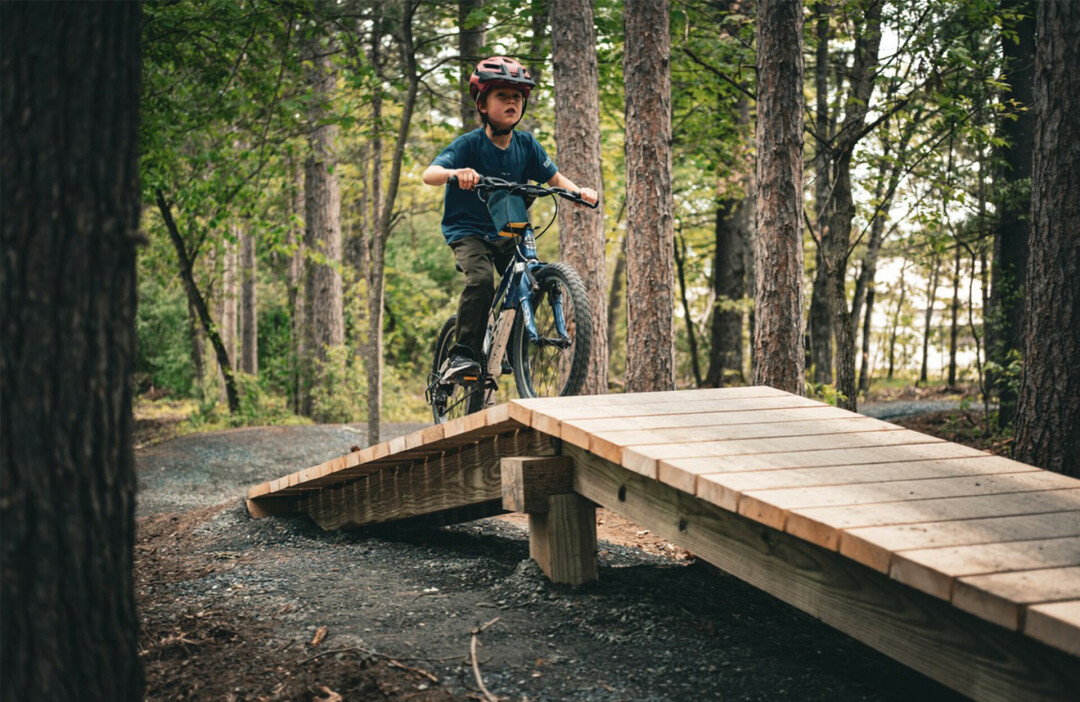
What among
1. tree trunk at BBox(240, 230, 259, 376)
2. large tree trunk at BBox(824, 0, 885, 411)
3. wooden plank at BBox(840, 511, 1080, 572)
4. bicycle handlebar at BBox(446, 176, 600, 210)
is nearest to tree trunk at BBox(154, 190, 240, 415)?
tree trunk at BBox(240, 230, 259, 376)

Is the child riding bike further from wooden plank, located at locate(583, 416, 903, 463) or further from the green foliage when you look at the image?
the green foliage

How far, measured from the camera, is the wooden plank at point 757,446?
360 centimetres

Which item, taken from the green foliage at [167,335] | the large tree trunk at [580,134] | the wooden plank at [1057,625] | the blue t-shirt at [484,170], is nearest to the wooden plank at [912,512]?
the wooden plank at [1057,625]

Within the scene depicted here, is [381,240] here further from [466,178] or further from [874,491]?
[874,491]

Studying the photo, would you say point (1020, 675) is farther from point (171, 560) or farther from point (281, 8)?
point (281, 8)

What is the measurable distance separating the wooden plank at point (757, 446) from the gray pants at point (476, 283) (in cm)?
217

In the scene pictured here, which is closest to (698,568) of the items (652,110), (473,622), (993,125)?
(473,622)

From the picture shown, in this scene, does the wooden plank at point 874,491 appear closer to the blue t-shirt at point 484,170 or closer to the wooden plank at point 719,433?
the wooden plank at point 719,433

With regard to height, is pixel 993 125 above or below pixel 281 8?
below

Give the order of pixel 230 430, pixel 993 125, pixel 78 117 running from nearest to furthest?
pixel 78 117 < pixel 993 125 < pixel 230 430

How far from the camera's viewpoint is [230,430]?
45.2 feet

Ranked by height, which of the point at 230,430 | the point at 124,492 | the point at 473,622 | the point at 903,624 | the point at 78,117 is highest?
the point at 78,117

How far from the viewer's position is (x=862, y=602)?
2.96 meters

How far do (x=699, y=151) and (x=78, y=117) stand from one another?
505 inches
